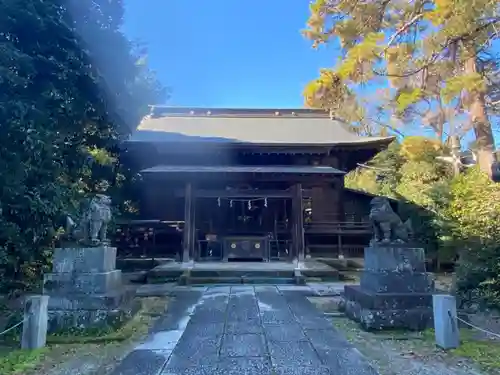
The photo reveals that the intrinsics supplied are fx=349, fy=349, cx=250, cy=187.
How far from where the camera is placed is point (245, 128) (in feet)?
51.8

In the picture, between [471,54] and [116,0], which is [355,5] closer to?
[471,54]

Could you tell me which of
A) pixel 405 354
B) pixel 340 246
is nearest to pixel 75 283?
pixel 405 354

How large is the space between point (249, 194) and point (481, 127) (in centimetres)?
694

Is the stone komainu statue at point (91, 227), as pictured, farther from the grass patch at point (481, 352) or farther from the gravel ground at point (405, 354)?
the grass patch at point (481, 352)

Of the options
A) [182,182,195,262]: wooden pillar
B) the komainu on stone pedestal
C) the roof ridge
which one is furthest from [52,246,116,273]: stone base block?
the roof ridge

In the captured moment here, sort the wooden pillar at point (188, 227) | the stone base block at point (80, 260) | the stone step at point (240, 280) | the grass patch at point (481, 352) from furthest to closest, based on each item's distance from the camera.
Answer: the wooden pillar at point (188, 227) < the stone step at point (240, 280) < the stone base block at point (80, 260) < the grass patch at point (481, 352)

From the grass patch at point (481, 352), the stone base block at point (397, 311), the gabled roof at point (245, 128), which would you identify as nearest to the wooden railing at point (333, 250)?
the gabled roof at point (245, 128)

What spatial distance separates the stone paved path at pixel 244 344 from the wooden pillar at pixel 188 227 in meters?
4.18

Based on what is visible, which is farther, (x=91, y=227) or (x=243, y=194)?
(x=243, y=194)

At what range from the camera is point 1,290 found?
19.2 feet

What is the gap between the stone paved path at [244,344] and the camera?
327 centimetres

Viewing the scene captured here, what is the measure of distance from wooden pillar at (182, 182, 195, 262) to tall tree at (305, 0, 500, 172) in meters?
5.62

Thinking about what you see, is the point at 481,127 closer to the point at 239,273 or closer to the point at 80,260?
the point at 239,273

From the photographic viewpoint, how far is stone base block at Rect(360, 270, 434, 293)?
4.65 m
